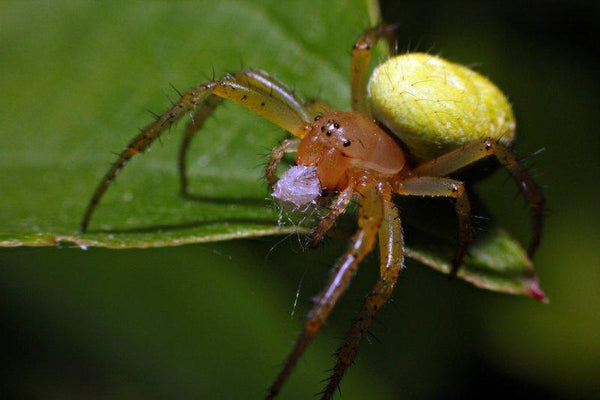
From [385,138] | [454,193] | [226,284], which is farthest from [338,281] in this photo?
[226,284]

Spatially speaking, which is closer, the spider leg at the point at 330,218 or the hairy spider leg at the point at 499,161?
the spider leg at the point at 330,218

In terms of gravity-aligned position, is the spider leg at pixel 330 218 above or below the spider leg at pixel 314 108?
below

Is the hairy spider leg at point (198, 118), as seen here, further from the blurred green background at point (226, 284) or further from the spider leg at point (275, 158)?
the spider leg at point (275, 158)

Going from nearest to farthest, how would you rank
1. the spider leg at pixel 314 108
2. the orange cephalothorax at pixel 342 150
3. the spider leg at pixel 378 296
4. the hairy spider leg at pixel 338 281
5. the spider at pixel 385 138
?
1. the hairy spider leg at pixel 338 281
2. the spider leg at pixel 378 296
3. the spider at pixel 385 138
4. the orange cephalothorax at pixel 342 150
5. the spider leg at pixel 314 108

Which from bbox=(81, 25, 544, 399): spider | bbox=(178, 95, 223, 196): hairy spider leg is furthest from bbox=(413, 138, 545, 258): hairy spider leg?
bbox=(178, 95, 223, 196): hairy spider leg

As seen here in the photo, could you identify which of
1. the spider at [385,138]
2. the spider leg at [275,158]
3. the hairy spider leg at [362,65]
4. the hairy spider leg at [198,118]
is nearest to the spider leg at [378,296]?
the spider at [385,138]

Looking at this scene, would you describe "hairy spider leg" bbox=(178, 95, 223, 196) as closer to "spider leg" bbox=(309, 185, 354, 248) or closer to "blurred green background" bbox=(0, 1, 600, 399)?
"blurred green background" bbox=(0, 1, 600, 399)

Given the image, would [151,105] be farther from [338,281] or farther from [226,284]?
[338,281]

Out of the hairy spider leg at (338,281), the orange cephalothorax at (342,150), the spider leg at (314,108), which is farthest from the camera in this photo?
the spider leg at (314,108)
